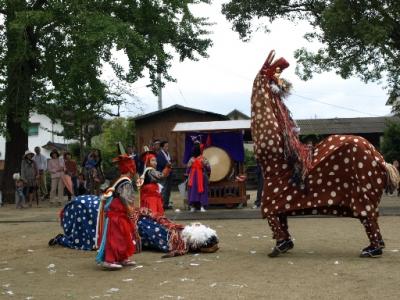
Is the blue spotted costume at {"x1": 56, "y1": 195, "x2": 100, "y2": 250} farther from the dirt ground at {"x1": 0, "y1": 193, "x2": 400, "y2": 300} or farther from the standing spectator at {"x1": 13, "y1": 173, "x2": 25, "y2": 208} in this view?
the standing spectator at {"x1": 13, "y1": 173, "x2": 25, "y2": 208}

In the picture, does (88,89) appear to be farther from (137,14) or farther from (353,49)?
(353,49)

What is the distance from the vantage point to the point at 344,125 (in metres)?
33.2

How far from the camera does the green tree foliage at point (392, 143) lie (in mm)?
25000

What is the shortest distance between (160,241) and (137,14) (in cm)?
1064

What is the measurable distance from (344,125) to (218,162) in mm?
20459

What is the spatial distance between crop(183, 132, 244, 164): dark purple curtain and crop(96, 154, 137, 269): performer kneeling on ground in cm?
697

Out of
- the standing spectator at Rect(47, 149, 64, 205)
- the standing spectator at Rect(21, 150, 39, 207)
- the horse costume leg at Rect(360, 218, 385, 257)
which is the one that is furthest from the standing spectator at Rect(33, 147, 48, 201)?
the horse costume leg at Rect(360, 218, 385, 257)

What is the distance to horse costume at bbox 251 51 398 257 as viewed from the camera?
7008mm

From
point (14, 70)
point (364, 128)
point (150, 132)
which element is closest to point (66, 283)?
point (14, 70)

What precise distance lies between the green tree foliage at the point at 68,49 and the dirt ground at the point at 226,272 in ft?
22.0

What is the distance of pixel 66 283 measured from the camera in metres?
6.16

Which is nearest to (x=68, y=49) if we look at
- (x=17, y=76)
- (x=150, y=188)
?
(x=17, y=76)

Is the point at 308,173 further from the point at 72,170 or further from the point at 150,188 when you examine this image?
the point at 72,170

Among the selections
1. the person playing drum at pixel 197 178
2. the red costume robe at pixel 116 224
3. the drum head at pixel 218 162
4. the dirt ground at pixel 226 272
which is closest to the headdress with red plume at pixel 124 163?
the red costume robe at pixel 116 224
